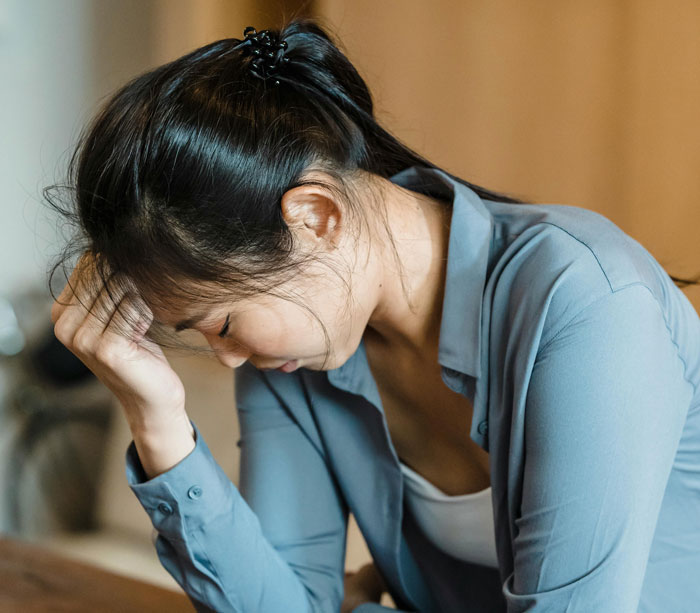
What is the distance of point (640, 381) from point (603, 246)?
0.45 feet

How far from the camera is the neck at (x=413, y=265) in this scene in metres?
0.85

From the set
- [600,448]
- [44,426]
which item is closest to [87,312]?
[600,448]

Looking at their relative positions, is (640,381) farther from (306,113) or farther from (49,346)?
(49,346)

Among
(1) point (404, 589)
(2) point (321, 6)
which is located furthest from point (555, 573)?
(2) point (321, 6)

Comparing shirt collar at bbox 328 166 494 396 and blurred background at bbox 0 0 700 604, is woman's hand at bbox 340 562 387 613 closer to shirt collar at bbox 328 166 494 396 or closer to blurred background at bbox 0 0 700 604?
shirt collar at bbox 328 166 494 396

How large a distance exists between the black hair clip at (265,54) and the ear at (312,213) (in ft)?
0.38

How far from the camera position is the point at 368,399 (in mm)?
958

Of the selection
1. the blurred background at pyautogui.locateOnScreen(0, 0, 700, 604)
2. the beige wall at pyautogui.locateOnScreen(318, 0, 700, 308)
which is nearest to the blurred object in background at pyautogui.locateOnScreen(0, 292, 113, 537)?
the blurred background at pyautogui.locateOnScreen(0, 0, 700, 604)

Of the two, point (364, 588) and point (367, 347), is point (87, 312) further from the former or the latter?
point (364, 588)

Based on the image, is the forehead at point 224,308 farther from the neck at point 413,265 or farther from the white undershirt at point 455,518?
the white undershirt at point 455,518

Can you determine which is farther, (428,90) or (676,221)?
(428,90)

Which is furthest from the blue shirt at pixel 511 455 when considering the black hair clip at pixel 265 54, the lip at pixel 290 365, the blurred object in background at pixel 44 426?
the blurred object in background at pixel 44 426

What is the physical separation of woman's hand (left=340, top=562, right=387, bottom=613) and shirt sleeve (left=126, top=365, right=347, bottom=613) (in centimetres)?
7

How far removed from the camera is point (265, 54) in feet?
2.54
